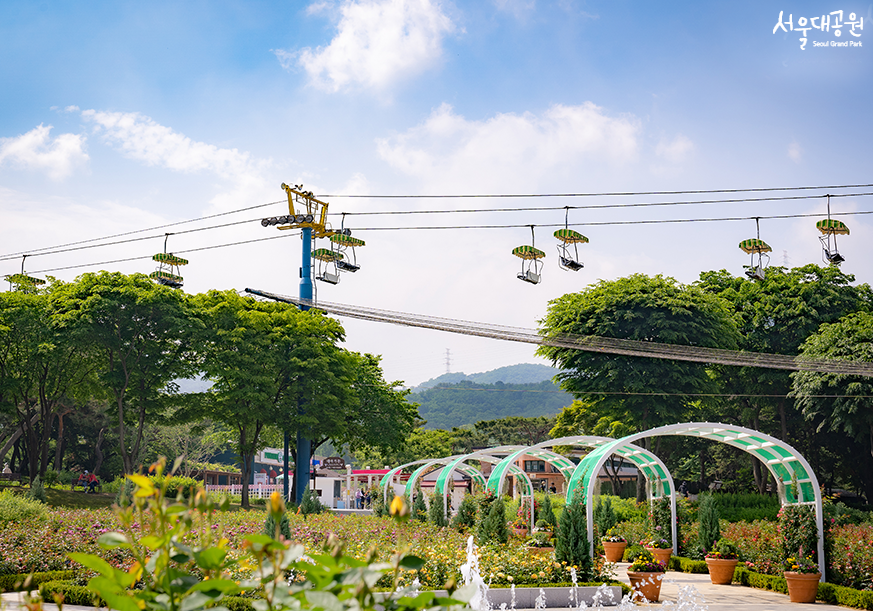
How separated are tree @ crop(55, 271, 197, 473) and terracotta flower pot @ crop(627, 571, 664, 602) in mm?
22599

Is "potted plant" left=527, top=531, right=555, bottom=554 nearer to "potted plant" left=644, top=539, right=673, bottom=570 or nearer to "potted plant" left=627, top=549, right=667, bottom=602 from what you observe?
"potted plant" left=644, top=539, right=673, bottom=570

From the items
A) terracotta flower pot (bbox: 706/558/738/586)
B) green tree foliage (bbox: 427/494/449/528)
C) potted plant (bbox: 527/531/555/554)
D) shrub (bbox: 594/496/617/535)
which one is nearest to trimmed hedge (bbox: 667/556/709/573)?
terracotta flower pot (bbox: 706/558/738/586)

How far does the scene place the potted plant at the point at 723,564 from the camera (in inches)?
632

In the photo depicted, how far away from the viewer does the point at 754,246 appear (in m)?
21.8

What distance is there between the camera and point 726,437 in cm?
1694

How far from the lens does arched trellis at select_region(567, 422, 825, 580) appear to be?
1465 centimetres

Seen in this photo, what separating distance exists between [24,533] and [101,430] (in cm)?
3414

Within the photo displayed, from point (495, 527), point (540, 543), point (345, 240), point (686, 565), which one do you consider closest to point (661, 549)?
point (686, 565)

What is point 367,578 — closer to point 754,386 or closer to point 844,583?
point 844,583

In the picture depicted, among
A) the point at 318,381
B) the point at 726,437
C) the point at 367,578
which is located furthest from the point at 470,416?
the point at 367,578

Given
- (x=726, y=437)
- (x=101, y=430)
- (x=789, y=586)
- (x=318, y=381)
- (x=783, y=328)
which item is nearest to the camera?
(x=789, y=586)

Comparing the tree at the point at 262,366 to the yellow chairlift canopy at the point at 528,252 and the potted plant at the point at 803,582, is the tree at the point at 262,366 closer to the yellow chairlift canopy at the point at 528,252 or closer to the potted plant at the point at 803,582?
the yellow chairlift canopy at the point at 528,252

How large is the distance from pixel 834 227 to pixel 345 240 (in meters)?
16.2

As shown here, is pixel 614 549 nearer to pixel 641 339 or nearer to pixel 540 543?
pixel 540 543
